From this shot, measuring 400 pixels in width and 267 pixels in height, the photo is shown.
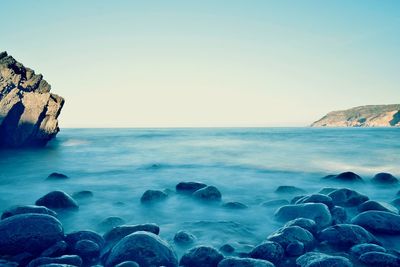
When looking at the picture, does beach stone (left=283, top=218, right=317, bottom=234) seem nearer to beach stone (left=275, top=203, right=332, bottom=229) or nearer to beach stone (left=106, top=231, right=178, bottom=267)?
beach stone (left=275, top=203, right=332, bottom=229)

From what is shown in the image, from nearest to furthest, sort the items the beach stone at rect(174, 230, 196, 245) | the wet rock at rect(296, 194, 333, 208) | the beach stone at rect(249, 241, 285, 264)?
1. the beach stone at rect(249, 241, 285, 264)
2. the beach stone at rect(174, 230, 196, 245)
3. the wet rock at rect(296, 194, 333, 208)

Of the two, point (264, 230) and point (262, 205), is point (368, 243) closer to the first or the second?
point (264, 230)

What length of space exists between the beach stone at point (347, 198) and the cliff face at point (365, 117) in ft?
463

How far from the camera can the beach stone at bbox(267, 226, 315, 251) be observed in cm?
452

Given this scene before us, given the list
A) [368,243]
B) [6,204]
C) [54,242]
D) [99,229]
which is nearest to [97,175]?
[6,204]

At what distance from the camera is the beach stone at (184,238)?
4.98m

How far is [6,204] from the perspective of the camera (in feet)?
26.0

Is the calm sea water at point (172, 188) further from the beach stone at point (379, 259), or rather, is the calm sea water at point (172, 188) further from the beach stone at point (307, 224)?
the beach stone at point (379, 259)

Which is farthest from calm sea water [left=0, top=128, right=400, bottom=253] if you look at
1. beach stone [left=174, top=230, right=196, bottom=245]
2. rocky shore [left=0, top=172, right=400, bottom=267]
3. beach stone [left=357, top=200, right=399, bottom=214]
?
beach stone [left=357, top=200, right=399, bottom=214]

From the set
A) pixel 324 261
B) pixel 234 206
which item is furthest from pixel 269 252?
pixel 234 206

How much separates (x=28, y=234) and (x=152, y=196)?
3.88 metres

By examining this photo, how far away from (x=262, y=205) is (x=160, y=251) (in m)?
3.99

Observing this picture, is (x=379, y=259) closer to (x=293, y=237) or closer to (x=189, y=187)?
(x=293, y=237)

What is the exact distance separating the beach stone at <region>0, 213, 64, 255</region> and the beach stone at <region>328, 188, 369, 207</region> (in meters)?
5.81
